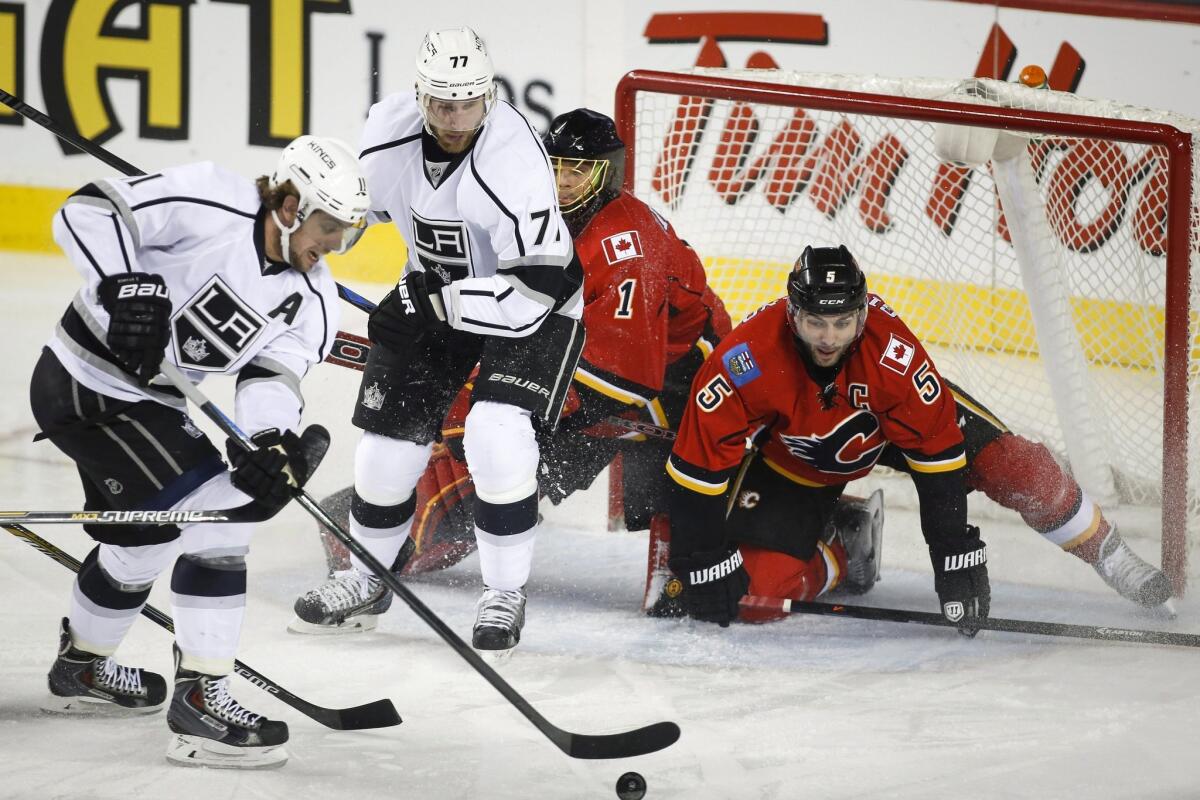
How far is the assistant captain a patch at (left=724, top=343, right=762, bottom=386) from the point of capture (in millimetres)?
2908

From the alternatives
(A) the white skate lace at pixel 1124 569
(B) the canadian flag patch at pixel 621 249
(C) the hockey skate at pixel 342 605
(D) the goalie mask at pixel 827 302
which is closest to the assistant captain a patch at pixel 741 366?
(D) the goalie mask at pixel 827 302

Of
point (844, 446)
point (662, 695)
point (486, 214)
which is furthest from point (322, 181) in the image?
point (844, 446)

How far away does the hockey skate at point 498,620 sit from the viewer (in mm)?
2875

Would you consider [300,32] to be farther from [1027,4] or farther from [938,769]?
[938,769]

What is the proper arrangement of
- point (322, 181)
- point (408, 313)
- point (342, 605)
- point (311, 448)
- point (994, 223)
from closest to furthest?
point (322, 181) → point (311, 448) → point (408, 313) → point (342, 605) → point (994, 223)

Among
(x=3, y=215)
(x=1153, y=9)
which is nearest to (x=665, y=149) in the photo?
(x=1153, y=9)

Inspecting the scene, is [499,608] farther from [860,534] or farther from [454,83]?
[454,83]

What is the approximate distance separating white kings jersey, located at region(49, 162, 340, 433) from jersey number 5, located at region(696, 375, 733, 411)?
803mm

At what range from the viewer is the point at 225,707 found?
2410mm

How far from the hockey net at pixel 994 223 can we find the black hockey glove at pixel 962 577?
22.3 inches

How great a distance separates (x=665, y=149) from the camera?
146 inches

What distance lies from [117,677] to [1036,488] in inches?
72.6

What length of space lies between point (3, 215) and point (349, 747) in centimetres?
376

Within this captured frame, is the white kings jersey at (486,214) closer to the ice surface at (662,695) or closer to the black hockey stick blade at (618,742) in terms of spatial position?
the ice surface at (662,695)
